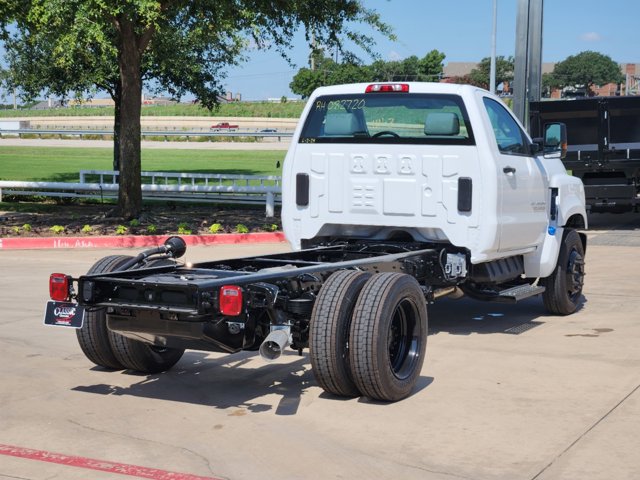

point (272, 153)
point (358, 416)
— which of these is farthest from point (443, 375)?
point (272, 153)

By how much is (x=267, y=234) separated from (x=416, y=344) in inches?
383

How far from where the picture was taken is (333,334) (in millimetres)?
6477

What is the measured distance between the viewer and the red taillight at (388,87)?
8.95 meters

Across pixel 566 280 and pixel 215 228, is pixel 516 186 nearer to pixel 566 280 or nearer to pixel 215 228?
pixel 566 280

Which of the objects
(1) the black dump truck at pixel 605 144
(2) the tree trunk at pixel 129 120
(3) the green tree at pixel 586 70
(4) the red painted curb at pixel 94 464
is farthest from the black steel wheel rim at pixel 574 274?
(3) the green tree at pixel 586 70

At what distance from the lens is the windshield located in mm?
8867

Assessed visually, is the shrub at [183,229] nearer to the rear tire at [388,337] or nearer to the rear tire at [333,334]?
the rear tire at [388,337]

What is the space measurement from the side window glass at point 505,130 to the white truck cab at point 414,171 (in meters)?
0.02

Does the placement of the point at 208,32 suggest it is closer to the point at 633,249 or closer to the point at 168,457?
the point at 633,249

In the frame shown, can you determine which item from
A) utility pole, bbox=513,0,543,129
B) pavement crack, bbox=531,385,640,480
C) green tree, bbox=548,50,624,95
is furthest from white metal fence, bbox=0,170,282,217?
green tree, bbox=548,50,624,95

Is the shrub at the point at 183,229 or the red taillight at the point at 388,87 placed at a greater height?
the red taillight at the point at 388,87

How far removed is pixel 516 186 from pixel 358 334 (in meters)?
3.20

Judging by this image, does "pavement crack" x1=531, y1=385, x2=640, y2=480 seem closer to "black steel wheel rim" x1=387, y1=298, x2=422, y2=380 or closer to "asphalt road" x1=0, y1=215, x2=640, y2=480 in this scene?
"asphalt road" x1=0, y1=215, x2=640, y2=480

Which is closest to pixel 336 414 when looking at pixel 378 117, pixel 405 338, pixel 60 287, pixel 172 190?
pixel 405 338
